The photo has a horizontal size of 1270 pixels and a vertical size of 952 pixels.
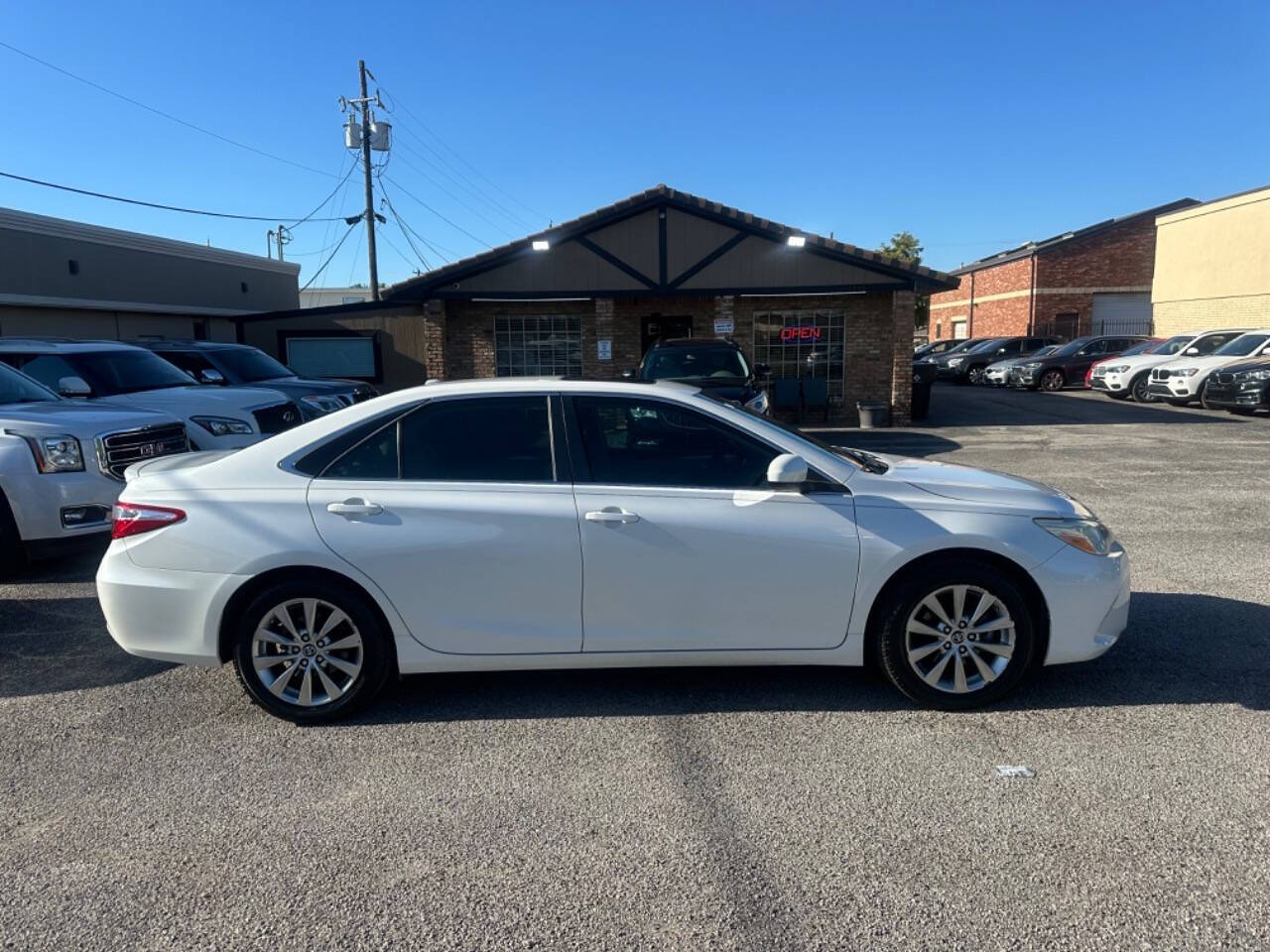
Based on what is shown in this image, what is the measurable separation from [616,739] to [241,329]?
67.5 feet

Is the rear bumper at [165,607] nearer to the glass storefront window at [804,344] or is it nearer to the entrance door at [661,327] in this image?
the entrance door at [661,327]

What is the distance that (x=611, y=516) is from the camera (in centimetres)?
400

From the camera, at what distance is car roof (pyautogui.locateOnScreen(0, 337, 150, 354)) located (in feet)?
30.2

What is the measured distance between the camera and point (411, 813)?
3338mm

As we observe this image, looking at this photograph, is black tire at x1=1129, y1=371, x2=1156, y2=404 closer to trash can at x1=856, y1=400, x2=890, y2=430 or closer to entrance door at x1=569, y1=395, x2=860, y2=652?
trash can at x1=856, y1=400, x2=890, y2=430

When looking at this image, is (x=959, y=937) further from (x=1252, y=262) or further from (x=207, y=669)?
(x=1252, y=262)

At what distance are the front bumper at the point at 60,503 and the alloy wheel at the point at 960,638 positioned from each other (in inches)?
225

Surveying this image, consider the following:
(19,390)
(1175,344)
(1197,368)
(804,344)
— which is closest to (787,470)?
(19,390)

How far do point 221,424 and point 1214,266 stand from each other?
1325 inches

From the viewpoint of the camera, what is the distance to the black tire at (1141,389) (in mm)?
21312

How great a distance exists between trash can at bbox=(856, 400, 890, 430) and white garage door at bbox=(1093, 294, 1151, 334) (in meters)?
26.1

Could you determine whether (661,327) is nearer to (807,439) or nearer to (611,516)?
(807,439)

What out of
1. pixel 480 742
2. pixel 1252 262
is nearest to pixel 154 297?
pixel 480 742

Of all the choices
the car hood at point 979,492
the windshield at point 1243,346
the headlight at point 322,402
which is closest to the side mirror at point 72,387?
the headlight at point 322,402
